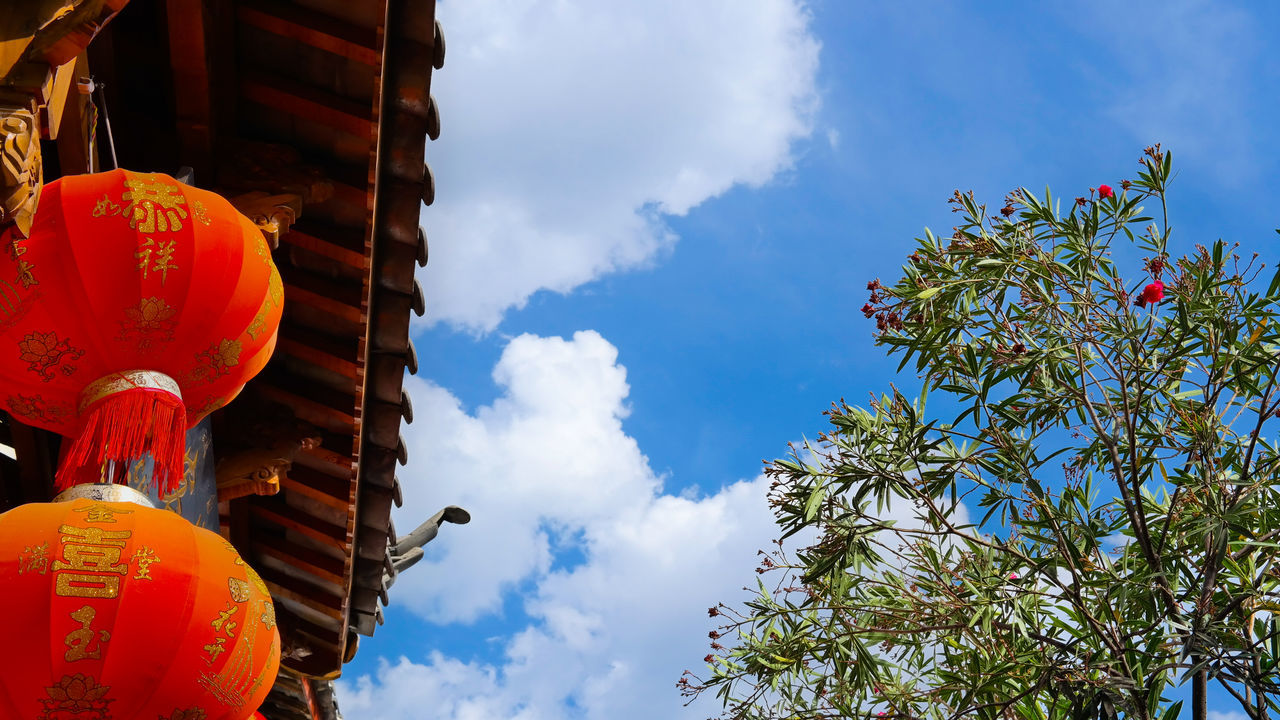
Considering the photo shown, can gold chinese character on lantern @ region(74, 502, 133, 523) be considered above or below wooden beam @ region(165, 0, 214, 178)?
below

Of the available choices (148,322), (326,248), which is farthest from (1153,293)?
→ (148,322)

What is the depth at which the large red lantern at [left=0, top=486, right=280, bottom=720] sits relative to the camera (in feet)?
7.04

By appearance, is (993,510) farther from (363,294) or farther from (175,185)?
(175,185)

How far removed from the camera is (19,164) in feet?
6.75

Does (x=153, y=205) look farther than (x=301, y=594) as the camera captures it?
No

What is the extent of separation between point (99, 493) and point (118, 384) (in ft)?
0.91

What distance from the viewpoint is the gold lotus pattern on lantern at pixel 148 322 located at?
248cm

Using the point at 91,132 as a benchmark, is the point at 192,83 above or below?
above

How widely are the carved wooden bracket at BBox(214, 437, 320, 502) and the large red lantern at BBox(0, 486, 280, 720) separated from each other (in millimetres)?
1823

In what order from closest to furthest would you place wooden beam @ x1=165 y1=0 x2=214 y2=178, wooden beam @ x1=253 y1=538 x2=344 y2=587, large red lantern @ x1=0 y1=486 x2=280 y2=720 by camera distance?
large red lantern @ x1=0 y1=486 x2=280 y2=720
wooden beam @ x1=165 y1=0 x2=214 y2=178
wooden beam @ x1=253 y1=538 x2=344 y2=587

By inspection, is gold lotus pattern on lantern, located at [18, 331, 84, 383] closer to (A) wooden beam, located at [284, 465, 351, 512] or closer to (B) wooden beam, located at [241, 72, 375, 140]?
(B) wooden beam, located at [241, 72, 375, 140]

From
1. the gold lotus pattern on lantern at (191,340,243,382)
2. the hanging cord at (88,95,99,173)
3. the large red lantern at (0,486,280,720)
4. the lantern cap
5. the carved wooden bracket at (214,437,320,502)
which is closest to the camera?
the large red lantern at (0,486,280,720)

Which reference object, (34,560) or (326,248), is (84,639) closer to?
(34,560)

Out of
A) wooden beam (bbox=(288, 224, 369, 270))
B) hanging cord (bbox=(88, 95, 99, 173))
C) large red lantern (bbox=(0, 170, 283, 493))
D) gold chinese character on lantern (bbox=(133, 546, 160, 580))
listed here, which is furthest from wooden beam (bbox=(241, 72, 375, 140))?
gold chinese character on lantern (bbox=(133, 546, 160, 580))
